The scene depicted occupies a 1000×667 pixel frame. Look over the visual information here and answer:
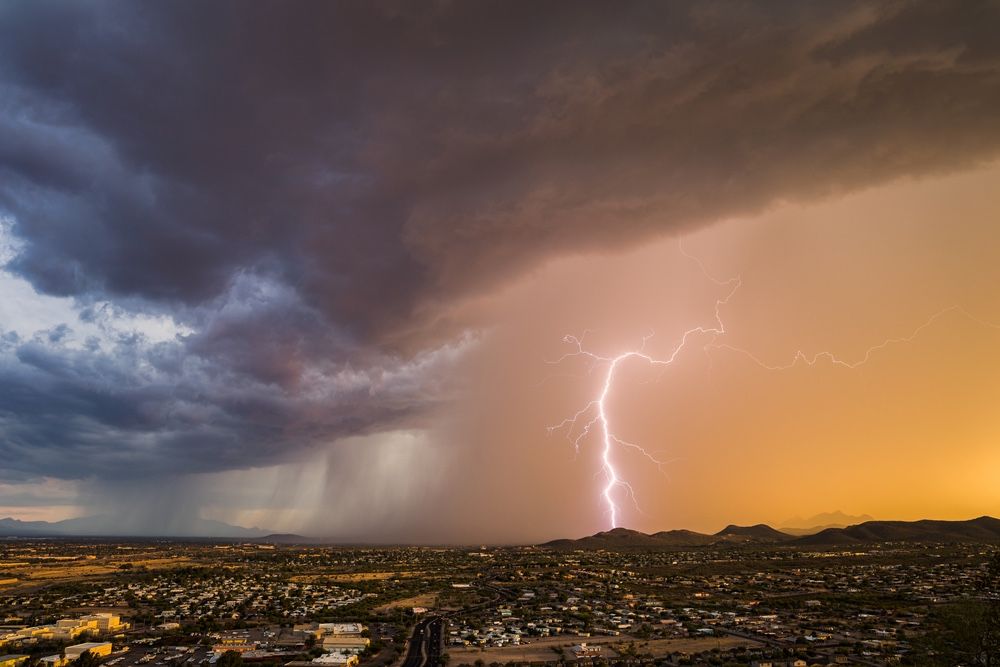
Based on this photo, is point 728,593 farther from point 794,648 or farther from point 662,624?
point 794,648

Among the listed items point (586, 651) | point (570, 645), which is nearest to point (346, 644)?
point (570, 645)

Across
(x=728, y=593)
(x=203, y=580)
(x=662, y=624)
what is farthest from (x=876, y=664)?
(x=203, y=580)

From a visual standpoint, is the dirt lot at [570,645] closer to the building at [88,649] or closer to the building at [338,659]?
the building at [338,659]

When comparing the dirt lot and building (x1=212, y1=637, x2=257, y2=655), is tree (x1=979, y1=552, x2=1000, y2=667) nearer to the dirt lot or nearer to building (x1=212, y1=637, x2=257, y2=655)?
the dirt lot

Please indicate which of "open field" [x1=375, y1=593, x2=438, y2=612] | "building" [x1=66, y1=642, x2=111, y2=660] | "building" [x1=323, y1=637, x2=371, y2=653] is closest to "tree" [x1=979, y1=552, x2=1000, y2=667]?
"building" [x1=323, y1=637, x2=371, y2=653]

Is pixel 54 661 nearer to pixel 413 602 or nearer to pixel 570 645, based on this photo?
pixel 570 645

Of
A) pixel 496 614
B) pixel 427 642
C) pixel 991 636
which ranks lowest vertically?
pixel 496 614

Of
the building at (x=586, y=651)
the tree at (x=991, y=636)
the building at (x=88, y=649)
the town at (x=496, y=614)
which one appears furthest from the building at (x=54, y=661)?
the tree at (x=991, y=636)
